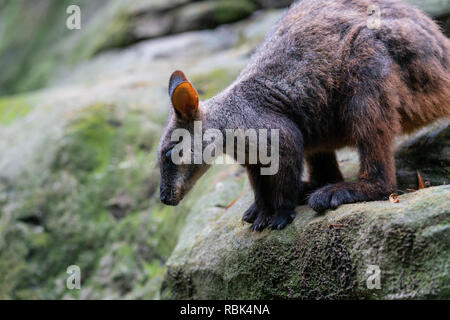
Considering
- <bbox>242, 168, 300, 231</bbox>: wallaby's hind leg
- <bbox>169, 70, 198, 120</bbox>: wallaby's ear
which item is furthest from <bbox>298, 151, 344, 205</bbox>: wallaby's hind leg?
<bbox>169, 70, 198, 120</bbox>: wallaby's ear

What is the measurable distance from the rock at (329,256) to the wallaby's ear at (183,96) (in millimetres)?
1467

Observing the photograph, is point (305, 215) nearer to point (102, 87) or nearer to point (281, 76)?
point (281, 76)

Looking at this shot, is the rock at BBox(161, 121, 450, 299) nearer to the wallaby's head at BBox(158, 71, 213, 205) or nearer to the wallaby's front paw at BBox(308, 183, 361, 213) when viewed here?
the wallaby's front paw at BBox(308, 183, 361, 213)

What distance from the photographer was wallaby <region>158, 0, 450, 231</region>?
475 centimetres

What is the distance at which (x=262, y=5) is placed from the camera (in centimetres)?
1385

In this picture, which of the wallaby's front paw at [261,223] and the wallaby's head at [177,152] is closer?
the wallaby's front paw at [261,223]

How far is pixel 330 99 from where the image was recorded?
16.7 ft

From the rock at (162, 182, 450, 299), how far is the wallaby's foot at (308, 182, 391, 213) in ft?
0.35

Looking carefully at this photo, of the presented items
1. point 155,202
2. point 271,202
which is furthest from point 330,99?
point 155,202

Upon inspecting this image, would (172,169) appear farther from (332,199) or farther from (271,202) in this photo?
(332,199)

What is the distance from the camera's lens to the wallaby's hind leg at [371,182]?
15.4ft

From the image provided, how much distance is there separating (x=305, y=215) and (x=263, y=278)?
0.78 meters

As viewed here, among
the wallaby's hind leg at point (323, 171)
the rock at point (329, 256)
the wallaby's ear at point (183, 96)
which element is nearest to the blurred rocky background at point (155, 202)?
the rock at point (329, 256)

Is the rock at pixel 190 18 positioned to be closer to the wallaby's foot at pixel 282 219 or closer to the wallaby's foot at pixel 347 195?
the wallaby's foot at pixel 282 219
